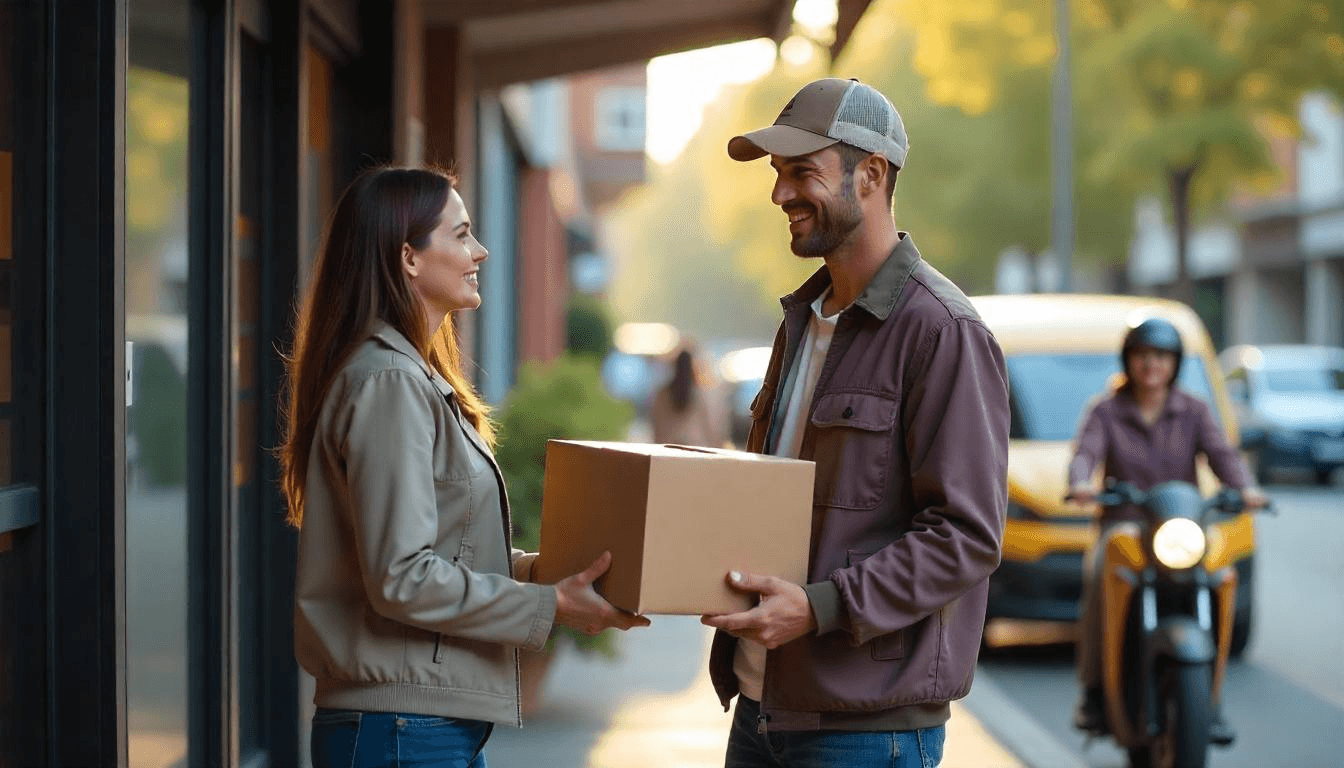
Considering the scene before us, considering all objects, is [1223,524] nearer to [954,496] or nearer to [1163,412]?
[1163,412]

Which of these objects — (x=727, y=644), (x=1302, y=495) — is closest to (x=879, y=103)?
(x=727, y=644)

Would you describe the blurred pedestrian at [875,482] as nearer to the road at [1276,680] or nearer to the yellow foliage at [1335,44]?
the road at [1276,680]

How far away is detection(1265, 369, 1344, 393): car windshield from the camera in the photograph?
2156 centimetres

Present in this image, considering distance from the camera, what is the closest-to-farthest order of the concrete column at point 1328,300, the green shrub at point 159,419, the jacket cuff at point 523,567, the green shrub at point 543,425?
the jacket cuff at point 523,567 → the green shrub at point 159,419 → the green shrub at point 543,425 → the concrete column at point 1328,300

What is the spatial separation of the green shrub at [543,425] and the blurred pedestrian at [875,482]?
444 cm

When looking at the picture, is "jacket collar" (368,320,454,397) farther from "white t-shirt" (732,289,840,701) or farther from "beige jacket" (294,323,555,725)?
"white t-shirt" (732,289,840,701)

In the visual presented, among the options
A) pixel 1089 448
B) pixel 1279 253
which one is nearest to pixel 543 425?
pixel 1089 448

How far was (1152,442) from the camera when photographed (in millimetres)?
7008

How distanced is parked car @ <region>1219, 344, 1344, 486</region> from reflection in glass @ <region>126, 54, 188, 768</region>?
17465mm

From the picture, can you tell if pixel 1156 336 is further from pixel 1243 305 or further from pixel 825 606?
pixel 1243 305

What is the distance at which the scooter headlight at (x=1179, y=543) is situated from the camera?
6.22 m

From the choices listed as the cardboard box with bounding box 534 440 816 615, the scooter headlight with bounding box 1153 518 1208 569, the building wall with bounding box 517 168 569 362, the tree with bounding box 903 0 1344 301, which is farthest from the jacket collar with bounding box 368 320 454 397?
the tree with bounding box 903 0 1344 301

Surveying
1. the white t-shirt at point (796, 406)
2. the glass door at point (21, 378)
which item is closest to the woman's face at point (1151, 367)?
the white t-shirt at point (796, 406)

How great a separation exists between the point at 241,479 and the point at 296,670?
722 millimetres
